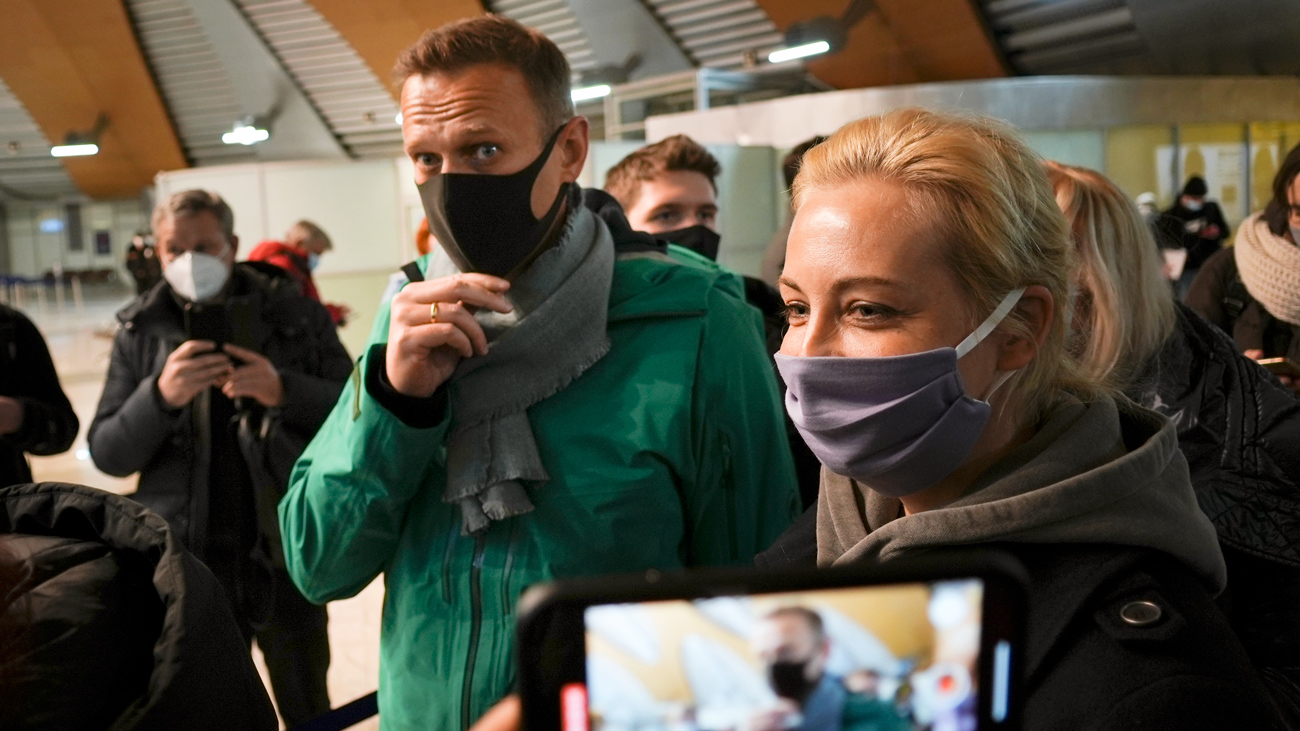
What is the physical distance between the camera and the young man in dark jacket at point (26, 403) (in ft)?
7.79

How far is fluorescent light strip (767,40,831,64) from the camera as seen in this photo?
12.2 m

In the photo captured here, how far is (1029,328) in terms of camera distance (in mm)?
1123

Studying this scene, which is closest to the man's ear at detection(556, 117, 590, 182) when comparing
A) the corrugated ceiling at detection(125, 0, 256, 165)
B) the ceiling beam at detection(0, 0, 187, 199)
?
the ceiling beam at detection(0, 0, 187, 199)

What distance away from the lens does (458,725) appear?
4.77ft

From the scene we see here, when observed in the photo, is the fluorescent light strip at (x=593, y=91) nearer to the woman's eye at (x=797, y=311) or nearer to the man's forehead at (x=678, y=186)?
the man's forehead at (x=678, y=186)

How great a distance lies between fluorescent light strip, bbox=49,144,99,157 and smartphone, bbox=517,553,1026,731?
2266cm

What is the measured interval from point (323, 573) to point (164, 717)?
63 centimetres

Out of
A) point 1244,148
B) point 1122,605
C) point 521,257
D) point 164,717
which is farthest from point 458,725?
point 1244,148

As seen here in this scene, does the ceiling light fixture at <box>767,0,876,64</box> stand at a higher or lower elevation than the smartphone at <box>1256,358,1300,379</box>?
higher

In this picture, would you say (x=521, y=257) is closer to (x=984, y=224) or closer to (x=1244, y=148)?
(x=984, y=224)

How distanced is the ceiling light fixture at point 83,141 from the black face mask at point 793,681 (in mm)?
22363

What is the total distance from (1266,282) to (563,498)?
97.8 inches

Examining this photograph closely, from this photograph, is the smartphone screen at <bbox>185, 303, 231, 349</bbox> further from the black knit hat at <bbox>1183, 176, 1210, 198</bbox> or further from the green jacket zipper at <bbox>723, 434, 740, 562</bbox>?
the black knit hat at <bbox>1183, 176, 1210, 198</bbox>

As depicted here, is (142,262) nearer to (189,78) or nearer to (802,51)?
(802,51)
